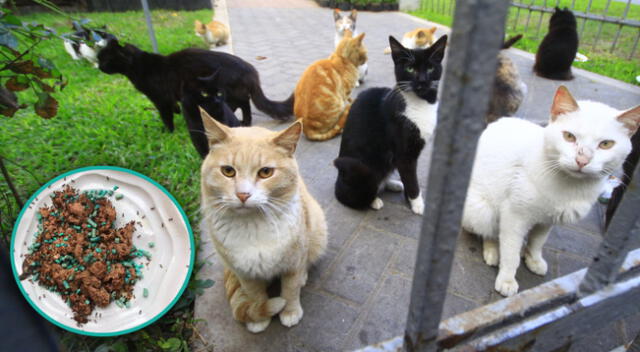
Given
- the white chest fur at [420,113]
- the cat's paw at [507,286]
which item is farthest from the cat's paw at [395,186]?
the cat's paw at [507,286]

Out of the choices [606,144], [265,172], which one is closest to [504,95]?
[606,144]

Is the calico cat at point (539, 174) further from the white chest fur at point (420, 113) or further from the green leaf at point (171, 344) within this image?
the green leaf at point (171, 344)

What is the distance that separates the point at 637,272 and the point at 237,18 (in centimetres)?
1183

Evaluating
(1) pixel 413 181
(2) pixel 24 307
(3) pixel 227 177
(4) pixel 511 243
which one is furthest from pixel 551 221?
(2) pixel 24 307

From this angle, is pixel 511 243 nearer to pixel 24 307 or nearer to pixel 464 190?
pixel 464 190

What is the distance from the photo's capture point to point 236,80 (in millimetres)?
3508

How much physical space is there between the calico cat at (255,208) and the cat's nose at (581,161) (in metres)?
1.25

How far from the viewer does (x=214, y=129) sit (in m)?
1.50

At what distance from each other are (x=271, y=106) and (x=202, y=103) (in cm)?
118

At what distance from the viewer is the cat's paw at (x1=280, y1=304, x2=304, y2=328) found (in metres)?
1.81

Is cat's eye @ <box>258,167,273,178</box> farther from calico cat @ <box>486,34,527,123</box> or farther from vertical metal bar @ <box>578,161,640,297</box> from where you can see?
calico cat @ <box>486,34,527,123</box>

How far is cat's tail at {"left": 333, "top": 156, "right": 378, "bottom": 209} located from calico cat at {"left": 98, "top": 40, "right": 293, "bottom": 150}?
1.64m

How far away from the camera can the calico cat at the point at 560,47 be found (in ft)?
16.1

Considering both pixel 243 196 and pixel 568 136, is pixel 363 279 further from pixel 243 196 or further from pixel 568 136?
pixel 568 136
